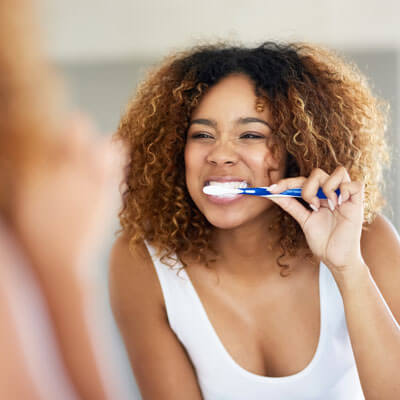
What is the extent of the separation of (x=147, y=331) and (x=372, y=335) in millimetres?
403

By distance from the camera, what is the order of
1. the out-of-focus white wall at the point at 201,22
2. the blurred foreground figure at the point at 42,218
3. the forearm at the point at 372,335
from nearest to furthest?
the blurred foreground figure at the point at 42,218 → the forearm at the point at 372,335 → the out-of-focus white wall at the point at 201,22

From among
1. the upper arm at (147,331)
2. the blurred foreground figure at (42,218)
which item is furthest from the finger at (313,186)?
the blurred foreground figure at (42,218)

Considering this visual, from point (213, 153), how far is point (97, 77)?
1794 millimetres

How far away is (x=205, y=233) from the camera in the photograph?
99 centimetres

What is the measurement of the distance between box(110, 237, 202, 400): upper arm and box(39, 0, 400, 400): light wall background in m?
1.38

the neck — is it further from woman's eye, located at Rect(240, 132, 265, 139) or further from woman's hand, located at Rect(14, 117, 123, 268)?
woman's hand, located at Rect(14, 117, 123, 268)

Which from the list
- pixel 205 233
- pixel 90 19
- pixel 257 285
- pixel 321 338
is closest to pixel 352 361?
pixel 321 338

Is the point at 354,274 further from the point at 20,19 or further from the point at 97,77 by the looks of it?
the point at 97,77

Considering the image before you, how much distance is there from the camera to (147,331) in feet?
2.99

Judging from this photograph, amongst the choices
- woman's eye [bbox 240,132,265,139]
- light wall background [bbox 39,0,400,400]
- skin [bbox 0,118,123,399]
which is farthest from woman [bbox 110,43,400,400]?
light wall background [bbox 39,0,400,400]

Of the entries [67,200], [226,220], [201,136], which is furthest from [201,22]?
[67,200]

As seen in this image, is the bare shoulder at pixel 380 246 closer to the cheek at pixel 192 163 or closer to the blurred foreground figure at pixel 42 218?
the cheek at pixel 192 163

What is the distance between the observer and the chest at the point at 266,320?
0.86 m

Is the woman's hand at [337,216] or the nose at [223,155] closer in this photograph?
the woman's hand at [337,216]
